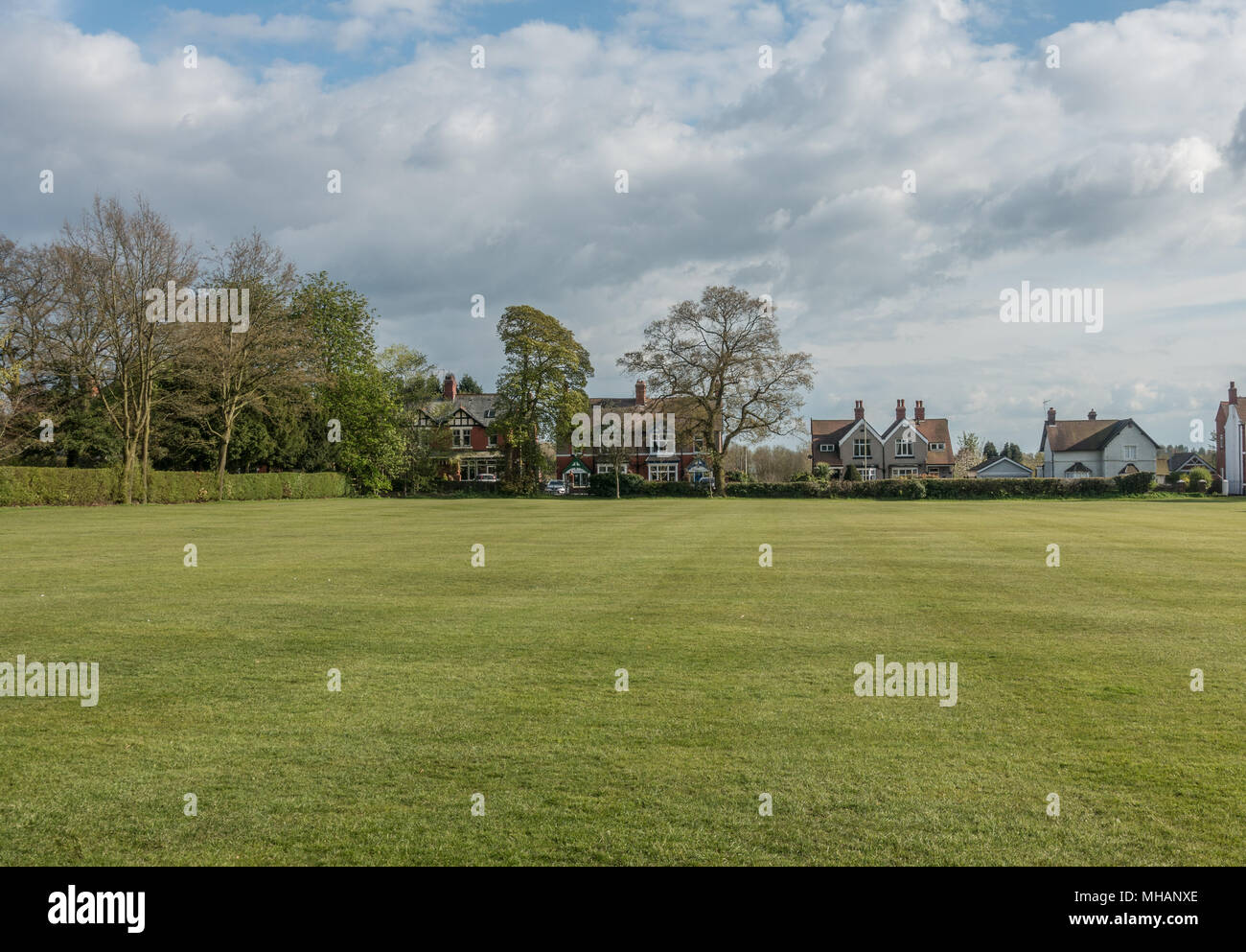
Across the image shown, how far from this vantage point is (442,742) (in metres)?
7.74

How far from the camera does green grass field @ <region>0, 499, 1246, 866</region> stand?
573 centimetres

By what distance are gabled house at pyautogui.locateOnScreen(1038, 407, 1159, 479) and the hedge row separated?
94.2 m

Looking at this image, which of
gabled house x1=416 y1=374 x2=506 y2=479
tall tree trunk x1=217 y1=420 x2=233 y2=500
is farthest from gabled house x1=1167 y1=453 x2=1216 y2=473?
tall tree trunk x1=217 y1=420 x2=233 y2=500

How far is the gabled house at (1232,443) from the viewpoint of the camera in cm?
8525

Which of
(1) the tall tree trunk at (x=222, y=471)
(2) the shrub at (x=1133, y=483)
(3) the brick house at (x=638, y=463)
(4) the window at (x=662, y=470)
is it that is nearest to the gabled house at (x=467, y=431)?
(3) the brick house at (x=638, y=463)

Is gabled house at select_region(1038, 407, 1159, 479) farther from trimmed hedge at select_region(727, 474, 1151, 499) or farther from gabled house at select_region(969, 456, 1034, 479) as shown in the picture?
trimmed hedge at select_region(727, 474, 1151, 499)

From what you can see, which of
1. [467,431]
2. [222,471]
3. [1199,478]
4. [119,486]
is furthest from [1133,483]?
[119,486]

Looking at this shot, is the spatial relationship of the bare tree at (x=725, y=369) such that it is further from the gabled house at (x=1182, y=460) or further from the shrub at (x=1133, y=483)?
the gabled house at (x=1182, y=460)

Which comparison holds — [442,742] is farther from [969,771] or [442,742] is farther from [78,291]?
[78,291]

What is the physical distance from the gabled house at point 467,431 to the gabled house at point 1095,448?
242ft

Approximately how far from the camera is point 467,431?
10925 cm
